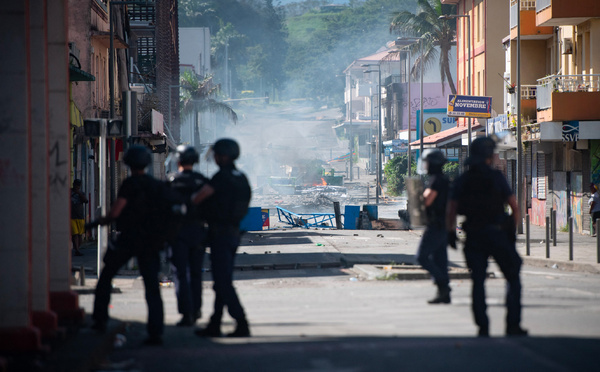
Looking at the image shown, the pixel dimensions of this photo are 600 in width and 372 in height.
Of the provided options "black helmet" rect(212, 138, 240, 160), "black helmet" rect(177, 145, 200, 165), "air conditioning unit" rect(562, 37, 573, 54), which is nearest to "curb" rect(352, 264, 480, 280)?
"black helmet" rect(177, 145, 200, 165)

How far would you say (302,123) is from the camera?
125m

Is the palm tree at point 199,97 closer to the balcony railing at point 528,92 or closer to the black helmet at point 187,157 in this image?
the balcony railing at point 528,92

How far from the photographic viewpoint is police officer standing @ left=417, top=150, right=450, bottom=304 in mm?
10172

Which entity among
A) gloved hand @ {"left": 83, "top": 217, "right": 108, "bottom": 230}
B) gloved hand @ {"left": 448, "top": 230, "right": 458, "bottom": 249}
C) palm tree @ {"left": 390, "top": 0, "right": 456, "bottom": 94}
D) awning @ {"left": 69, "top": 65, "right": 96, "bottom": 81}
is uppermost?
palm tree @ {"left": 390, "top": 0, "right": 456, "bottom": 94}

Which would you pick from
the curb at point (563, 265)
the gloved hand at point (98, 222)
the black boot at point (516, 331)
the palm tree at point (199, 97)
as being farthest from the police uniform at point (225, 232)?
the palm tree at point (199, 97)

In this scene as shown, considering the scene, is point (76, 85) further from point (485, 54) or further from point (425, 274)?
point (485, 54)

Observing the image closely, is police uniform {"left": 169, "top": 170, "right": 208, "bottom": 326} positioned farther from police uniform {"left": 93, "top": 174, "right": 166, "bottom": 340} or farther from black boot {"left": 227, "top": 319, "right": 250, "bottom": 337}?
black boot {"left": 227, "top": 319, "right": 250, "bottom": 337}

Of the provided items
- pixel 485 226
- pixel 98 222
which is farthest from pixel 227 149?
pixel 485 226

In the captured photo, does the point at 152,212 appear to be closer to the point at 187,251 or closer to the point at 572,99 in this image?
the point at 187,251

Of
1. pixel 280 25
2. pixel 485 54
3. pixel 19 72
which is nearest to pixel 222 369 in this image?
pixel 19 72

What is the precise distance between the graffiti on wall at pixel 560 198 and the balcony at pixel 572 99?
323 centimetres

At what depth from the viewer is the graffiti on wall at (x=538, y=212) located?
31.2 m

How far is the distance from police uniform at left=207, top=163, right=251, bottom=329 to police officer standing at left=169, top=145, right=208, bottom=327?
519 mm

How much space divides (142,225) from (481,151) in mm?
3126
